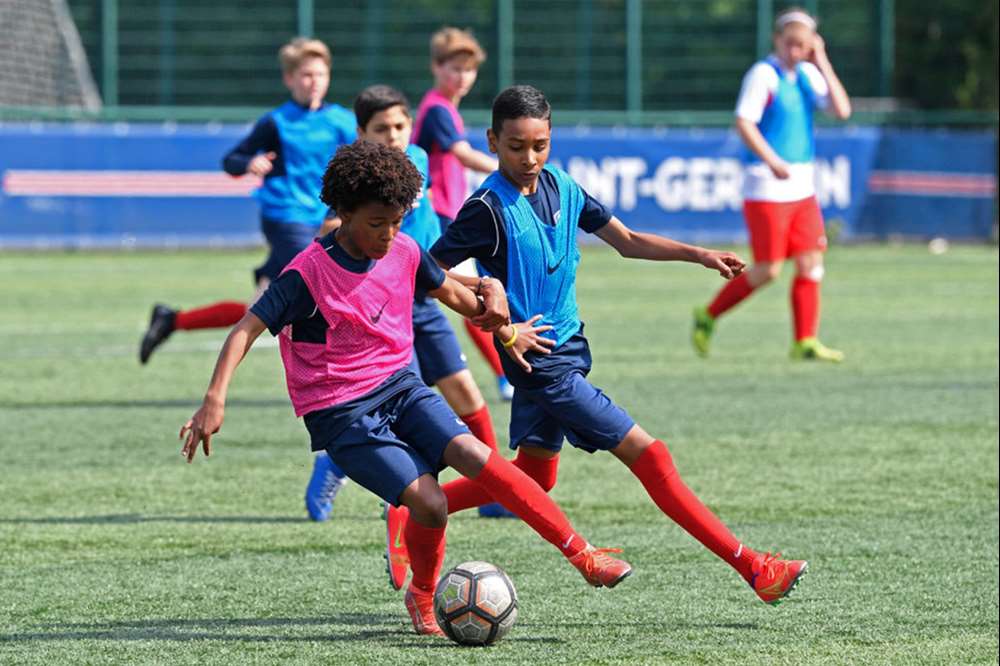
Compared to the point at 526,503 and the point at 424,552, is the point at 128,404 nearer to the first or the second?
the point at 424,552

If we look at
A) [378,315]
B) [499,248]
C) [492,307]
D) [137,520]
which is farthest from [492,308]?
[137,520]

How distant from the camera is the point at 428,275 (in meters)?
5.48

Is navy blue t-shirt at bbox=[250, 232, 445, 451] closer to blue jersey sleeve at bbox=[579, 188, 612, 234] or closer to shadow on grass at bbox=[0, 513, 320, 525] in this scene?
blue jersey sleeve at bbox=[579, 188, 612, 234]

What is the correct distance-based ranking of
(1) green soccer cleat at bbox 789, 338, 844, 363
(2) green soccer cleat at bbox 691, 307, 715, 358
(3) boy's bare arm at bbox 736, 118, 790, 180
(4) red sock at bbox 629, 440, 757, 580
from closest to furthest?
1. (4) red sock at bbox 629, 440, 757, 580
2. (3) boy's bare arm at bbox 736, 118, 790, 180
3. (1) green soccer cleat at bbox 789, 338, 844, 363
4. (2) green soccer cleat at bbox 691, 307, 715, 358

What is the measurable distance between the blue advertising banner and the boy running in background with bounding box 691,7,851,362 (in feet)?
38.7

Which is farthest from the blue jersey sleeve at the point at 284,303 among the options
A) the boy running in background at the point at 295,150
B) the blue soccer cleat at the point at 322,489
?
the boy running in background at the point at 295,150

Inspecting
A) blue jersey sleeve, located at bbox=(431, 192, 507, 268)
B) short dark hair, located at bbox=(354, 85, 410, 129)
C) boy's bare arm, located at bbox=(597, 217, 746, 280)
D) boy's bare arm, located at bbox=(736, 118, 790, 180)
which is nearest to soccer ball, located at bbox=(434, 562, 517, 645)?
blue jersey sleeve, located at bbox=(431, 192, 507, 268)

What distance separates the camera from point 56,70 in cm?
2578

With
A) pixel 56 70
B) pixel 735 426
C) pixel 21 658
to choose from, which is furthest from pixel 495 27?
pixel 21 658

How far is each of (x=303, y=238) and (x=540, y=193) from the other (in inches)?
169

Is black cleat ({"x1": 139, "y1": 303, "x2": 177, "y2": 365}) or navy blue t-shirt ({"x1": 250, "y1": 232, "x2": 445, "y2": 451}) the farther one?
black cleat ({"x1": 139, "y1": 303, "x2": 177, "y2": 365})

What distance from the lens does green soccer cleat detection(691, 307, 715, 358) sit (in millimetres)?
12812

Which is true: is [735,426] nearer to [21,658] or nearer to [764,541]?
[764,541]

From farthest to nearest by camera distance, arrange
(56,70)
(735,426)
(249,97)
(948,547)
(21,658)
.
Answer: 1. (249,97)
2. (56,70)
3. (735,426)
4. (948,547)
5. (21,658)
